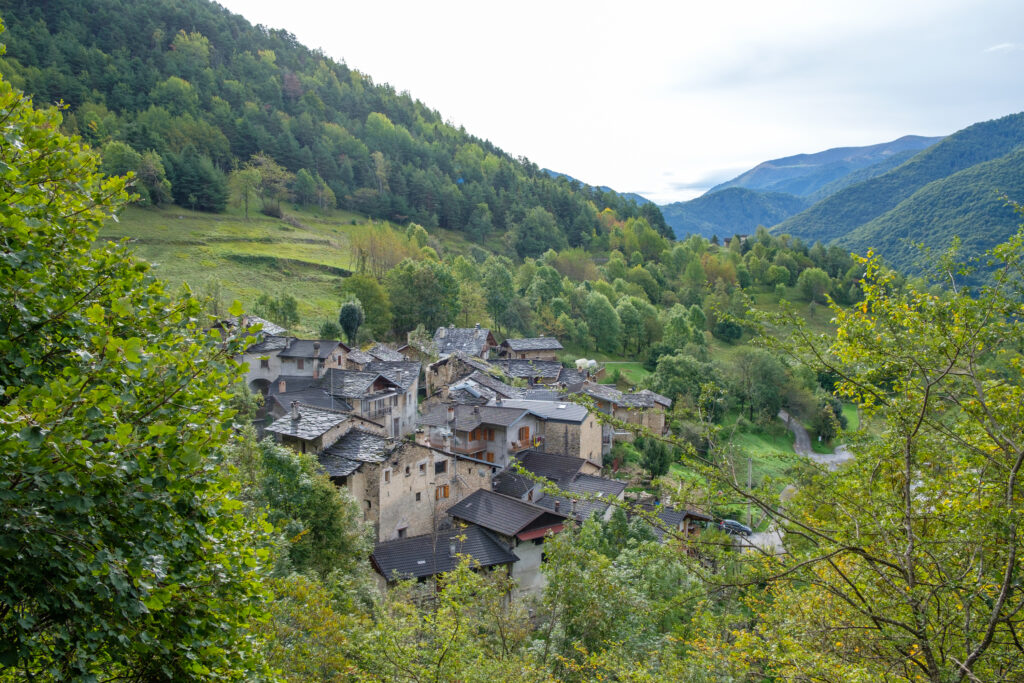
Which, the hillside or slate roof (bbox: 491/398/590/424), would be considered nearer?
slate roof (bbox: 491/398/590/424)

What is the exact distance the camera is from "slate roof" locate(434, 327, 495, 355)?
61.0 metres

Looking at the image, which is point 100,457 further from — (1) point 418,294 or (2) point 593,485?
(1) point 418,294

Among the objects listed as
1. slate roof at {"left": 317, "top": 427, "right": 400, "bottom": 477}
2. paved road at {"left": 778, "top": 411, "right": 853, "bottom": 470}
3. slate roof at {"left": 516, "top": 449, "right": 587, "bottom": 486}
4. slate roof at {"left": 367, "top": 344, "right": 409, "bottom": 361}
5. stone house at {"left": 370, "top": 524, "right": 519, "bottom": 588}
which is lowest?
paved road at {"left": 778, "top": 411, "right": 853, "bottom": 470}

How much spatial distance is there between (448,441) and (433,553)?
13.0m

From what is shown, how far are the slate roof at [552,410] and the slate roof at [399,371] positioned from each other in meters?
6.93

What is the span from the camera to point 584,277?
108 meters

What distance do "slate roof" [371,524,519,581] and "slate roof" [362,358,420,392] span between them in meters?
14.9

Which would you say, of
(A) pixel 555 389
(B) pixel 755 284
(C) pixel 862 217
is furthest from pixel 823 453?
(C) pixel 862 217

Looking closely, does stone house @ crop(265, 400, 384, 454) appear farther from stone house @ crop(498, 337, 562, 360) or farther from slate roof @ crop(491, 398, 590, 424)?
stone house @ crop(498, 337, 562, 360)

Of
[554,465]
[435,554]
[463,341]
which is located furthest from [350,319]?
[435,554]

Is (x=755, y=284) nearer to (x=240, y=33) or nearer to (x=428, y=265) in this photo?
(x=428, y=265)

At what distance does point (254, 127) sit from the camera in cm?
12006

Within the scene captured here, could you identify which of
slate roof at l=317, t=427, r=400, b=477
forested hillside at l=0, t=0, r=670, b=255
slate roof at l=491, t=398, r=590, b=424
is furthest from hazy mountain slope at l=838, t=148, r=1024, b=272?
slate roof at l=317, t=427, r=400, b=477

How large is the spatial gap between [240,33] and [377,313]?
139013 mm
